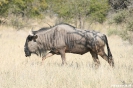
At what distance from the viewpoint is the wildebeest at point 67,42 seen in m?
9.12

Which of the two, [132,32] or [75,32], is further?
[132,32]

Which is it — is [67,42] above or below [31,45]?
above

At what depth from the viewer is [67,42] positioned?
9469mm

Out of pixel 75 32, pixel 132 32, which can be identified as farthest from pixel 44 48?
pixel 132 32


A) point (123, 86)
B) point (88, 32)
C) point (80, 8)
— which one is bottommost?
point (123, 86)

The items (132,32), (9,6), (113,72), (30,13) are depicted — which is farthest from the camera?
(30,13)

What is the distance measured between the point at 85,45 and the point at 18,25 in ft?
62.6

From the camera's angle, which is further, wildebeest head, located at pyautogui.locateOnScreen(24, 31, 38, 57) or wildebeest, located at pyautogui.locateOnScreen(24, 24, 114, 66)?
wildebeest head, located at pyautogui.locateOnScreen(24, 31, 38, 57)

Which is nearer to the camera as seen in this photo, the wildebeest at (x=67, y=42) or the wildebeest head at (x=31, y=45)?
the wildebeest at (x=67, y=42)

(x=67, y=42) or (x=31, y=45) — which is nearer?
(x=67, y=42)

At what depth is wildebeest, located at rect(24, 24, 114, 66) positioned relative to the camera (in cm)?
912

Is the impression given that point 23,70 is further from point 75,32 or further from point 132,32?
point 132,32

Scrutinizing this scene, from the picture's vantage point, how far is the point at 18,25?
2747 centimetres

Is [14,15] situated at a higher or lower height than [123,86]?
higher
